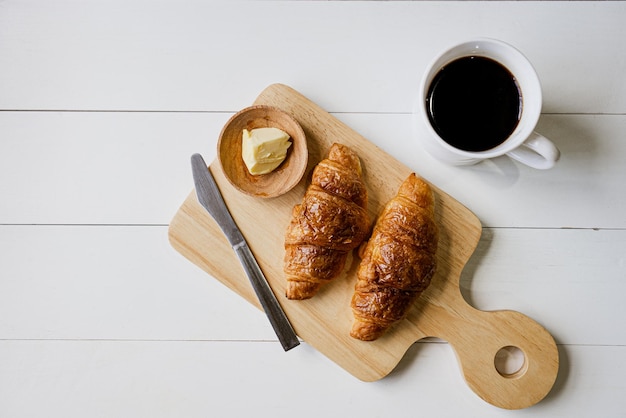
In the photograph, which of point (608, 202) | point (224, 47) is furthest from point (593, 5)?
point (224, 47)

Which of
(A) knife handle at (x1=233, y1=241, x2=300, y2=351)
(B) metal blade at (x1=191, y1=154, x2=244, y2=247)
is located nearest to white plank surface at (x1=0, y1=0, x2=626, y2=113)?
(B) metal blade at (x1=191, y1=154, x2=244, y2=247)

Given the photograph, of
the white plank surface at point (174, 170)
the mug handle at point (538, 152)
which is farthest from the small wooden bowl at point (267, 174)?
the mug handle at point (538, 152)

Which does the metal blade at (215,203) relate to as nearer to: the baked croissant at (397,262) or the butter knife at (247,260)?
the butter knife at (247,260)

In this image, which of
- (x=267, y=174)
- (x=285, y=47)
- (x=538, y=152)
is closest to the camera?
(x=538, y=152)

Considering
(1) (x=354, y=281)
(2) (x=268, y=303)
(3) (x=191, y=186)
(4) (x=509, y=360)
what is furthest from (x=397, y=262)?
(3) (x=191, y=186)

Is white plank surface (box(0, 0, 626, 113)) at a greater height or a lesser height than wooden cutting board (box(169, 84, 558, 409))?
greater

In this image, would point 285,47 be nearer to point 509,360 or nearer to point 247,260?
point 247,260

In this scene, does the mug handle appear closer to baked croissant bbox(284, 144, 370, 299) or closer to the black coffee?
the black coffee
